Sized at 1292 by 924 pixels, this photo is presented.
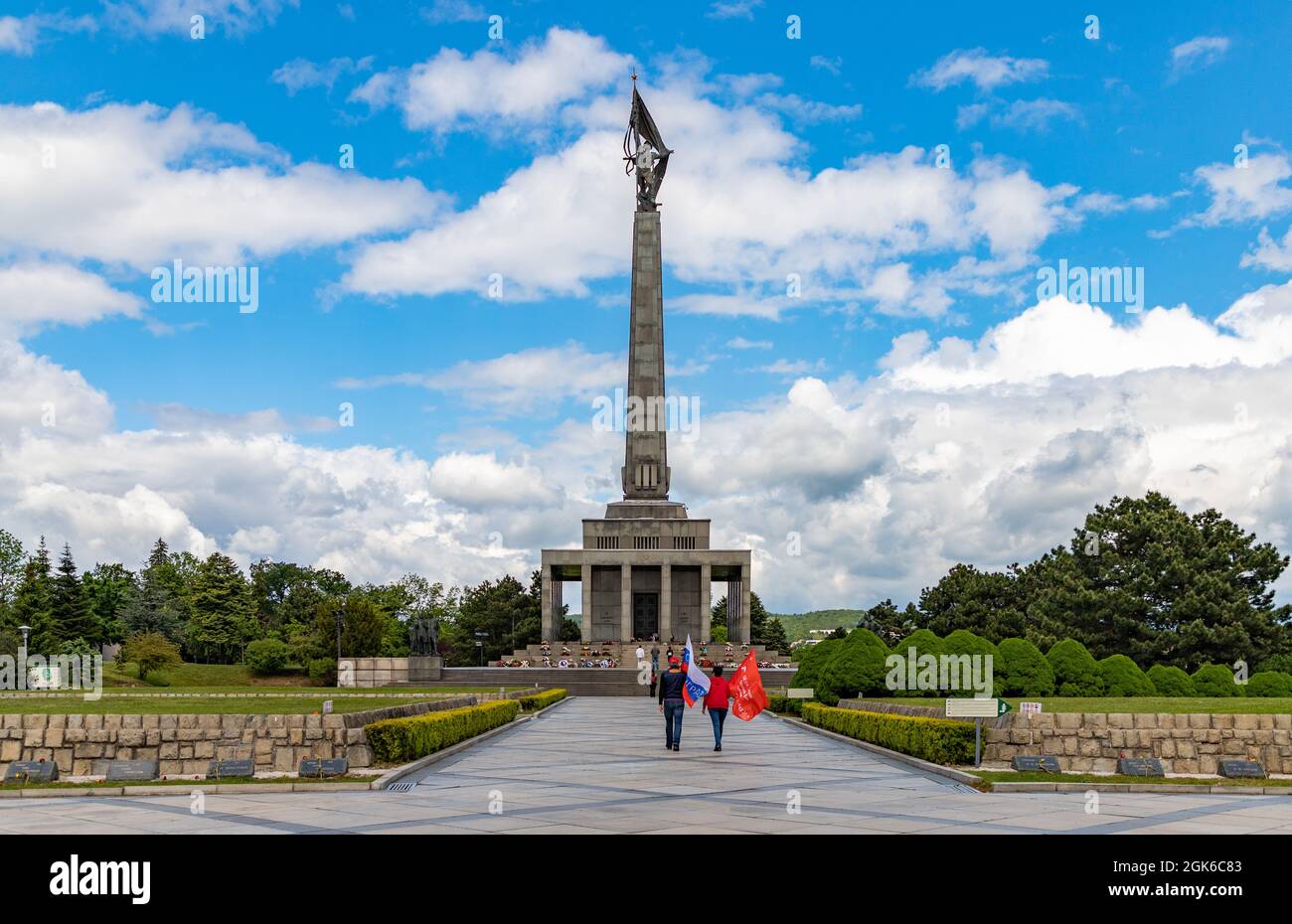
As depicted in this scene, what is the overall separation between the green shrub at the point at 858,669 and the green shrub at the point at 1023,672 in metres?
2.97

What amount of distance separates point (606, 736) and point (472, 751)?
14.6 ft

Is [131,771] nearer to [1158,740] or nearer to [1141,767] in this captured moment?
[1141,767]

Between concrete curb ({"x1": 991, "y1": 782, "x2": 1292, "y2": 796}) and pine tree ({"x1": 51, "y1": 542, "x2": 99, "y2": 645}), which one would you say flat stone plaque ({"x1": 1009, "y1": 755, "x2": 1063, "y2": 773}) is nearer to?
concrete curb ({"x1": 991, "y1": 782, "x2": 1292, "y2": 796})

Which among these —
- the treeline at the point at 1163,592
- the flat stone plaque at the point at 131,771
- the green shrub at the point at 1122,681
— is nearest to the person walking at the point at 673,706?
the flat stone plaque at the point at 131,771

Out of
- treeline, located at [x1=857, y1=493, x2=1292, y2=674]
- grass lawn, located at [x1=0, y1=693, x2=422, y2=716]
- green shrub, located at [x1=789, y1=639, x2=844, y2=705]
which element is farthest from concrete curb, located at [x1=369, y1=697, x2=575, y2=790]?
treeline, located at [x1=857, y1=493, x2=1292, y2=674]

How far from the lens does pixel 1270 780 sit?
54.2ft

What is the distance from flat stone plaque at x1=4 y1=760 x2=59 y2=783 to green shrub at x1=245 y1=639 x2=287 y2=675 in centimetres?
5358

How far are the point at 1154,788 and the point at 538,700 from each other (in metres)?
25.5

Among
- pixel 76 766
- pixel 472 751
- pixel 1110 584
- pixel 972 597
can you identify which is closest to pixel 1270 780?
pixel 472 751

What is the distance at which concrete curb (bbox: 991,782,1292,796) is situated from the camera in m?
15.5

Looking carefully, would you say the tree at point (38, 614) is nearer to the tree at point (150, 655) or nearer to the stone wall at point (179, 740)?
the tree at point (150, 655)

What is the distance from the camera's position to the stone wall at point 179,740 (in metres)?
16.8

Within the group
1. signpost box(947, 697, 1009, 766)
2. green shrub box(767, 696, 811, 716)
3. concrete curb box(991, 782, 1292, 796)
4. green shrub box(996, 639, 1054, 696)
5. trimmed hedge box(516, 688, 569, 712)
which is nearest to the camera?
concrete curb box(991, 782, 1292, 796)

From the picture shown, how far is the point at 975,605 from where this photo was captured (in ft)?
248
